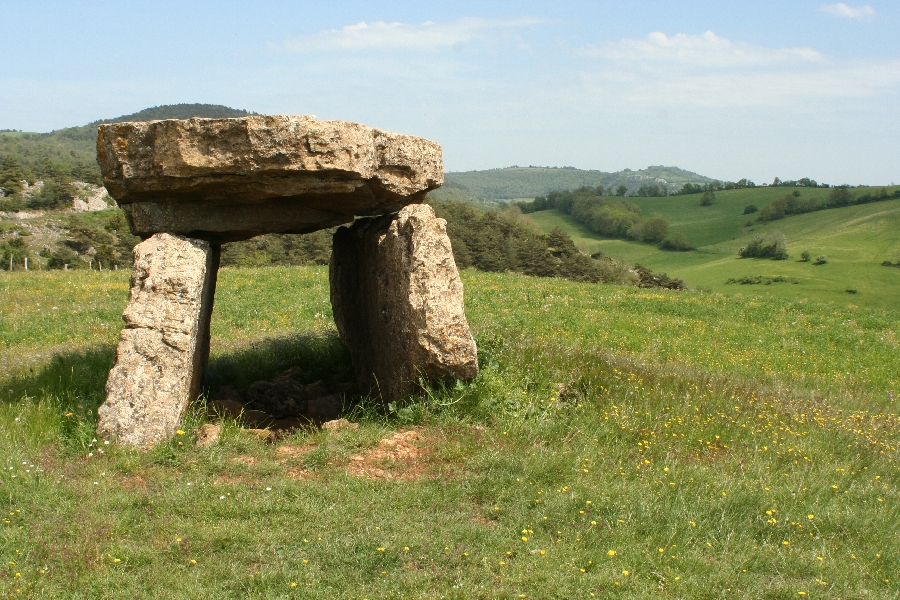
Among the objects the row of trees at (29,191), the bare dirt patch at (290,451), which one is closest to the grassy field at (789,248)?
the bare dirt patch at (290,451)

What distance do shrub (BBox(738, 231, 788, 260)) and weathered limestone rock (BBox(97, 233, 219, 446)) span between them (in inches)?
2729

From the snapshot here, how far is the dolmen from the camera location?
260 inches

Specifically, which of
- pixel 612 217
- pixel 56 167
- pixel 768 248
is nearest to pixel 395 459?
pixel 768 248

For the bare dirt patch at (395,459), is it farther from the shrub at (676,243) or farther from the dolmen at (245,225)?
the shrub at (676,243)

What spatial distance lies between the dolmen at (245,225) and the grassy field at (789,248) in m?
38.8

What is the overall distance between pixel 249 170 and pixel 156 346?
1.79 m

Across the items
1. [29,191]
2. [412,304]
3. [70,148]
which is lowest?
[412,304]

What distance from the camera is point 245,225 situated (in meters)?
7.93

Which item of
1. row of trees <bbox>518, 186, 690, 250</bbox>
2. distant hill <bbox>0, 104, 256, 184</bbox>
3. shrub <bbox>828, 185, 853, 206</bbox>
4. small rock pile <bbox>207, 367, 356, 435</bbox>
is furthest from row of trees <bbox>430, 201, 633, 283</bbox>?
shrub <bbox>828, 185, 853, 206</bbox>

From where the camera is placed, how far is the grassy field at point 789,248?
55375 millimetres

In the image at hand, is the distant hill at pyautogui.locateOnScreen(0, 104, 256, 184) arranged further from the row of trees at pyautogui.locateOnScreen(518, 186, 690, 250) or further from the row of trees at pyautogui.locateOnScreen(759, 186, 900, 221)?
the row of trees at pyautogui.locateOnScreen(759, 186, 900, 221)

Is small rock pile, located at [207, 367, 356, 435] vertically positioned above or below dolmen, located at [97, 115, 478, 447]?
below

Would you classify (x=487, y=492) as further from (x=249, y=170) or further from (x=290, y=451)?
(x=249, y=170)

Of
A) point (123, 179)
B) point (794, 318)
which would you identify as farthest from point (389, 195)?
point (794, 318)
